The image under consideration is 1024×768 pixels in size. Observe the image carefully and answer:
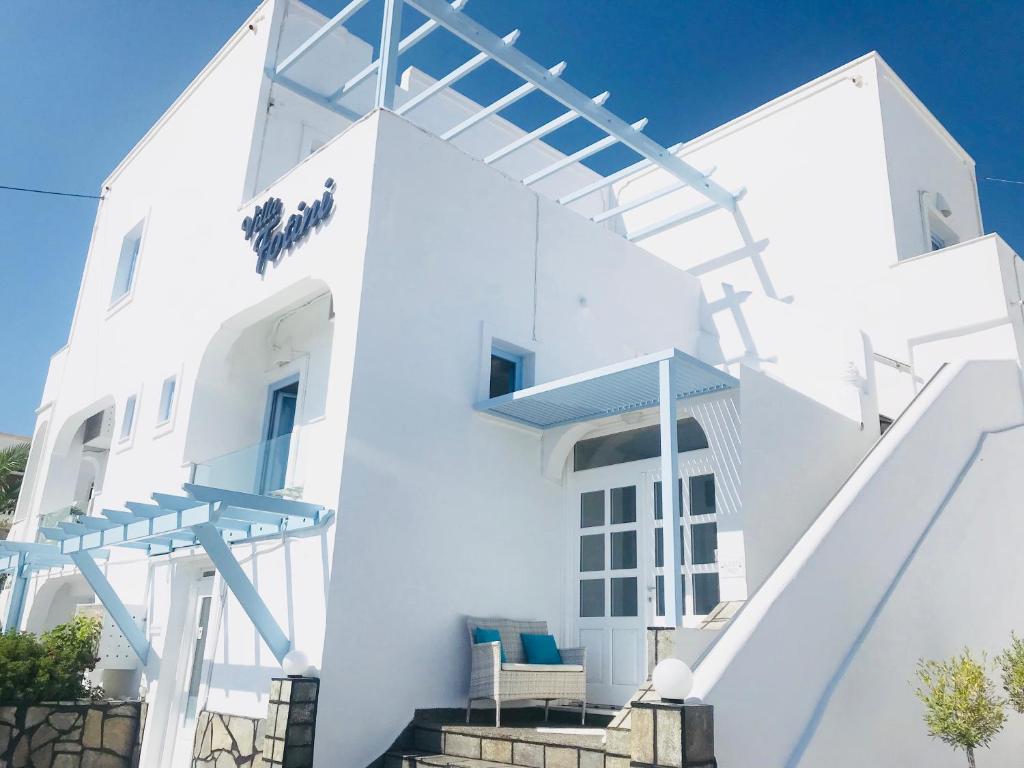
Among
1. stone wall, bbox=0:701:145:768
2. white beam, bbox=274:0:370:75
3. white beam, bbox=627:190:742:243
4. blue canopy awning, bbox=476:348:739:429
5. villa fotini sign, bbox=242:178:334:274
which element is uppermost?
white beam, bbox=274:0:370:75

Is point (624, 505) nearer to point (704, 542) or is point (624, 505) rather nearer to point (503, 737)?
point (704, 542)

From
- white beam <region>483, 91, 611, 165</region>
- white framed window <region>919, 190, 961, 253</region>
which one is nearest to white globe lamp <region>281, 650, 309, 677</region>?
white beam <region>483, 91, 611, 165</region>

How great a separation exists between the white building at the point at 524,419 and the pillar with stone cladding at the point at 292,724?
0.42 ft

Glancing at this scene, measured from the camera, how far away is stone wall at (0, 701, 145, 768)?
783 centimetres

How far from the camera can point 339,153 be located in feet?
28.8

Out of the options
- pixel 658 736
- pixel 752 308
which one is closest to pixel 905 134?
pixel 752 308

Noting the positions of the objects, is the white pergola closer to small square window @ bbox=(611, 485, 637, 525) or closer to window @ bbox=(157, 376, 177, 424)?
window @ bbox=(157, 376, 177, 424)

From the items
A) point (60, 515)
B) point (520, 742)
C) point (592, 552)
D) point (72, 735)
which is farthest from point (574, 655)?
point (60, 515)

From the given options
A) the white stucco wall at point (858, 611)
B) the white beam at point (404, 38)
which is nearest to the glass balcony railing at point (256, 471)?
the white beam at point (404, 38)

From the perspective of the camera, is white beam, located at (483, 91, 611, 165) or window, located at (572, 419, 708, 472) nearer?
window, located at (572, 419, 708, 472)

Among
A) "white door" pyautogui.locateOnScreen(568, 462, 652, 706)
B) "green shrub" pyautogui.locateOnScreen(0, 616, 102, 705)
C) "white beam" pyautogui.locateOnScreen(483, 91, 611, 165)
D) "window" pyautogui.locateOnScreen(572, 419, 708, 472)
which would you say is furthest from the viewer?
"white beam" pyautogui.locateOnScreen(483, 91, 611, 165)

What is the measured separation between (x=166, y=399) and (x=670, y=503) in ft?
23.1

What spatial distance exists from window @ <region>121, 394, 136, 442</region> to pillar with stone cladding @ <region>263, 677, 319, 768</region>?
5961 millimetres

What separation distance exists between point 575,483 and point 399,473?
235 cm
